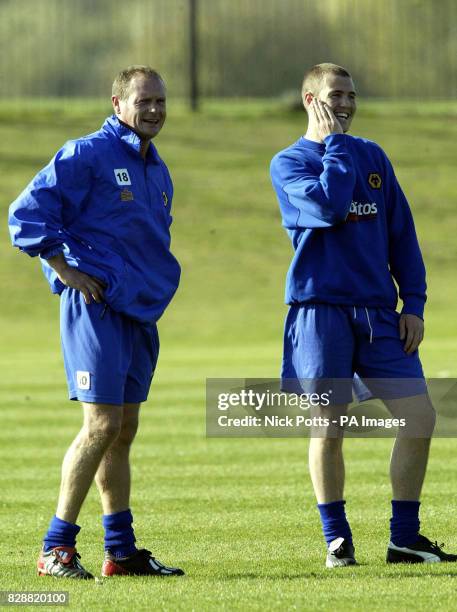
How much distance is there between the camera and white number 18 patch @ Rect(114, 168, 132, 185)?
6.06m

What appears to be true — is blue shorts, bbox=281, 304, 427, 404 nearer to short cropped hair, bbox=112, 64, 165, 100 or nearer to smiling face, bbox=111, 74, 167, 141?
smiling face, bbox=111, 74, 167, 141

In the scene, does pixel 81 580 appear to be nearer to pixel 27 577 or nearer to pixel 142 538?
pixel 27 577

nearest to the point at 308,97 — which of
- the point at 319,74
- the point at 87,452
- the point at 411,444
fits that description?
the point at 319,74

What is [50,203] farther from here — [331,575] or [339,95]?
[331,575]

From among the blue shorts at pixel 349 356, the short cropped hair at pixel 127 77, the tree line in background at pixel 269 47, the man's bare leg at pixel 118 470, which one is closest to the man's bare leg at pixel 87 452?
the man's bare leg at pixel 118 470

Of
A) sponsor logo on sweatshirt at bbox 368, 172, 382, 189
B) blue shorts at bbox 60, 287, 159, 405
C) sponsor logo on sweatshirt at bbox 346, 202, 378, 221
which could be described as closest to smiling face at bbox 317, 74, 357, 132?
sponsor logo on sweatshirt at bbox 368, 172, 382, 189

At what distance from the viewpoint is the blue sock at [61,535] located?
Answer: 19.5 feet

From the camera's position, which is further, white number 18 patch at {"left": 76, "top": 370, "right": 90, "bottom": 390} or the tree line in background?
the tree line in background

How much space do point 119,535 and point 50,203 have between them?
157 cm

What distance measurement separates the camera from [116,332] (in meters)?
6.00

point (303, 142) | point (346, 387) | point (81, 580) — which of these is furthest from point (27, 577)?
point (303, 142)

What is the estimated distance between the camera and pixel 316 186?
610 centimetres

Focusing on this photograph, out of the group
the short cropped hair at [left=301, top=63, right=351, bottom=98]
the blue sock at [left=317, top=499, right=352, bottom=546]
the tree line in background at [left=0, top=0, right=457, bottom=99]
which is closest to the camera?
the blue sock at [left=317, top=499, right=352, bottom=546]

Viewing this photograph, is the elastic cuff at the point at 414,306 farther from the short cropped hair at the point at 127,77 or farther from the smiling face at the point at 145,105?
the short cropped hair at the point at 127,77
